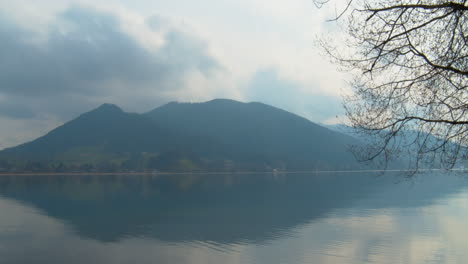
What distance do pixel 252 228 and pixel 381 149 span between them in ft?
97.3

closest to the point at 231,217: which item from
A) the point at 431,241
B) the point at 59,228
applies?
the point at 59,228

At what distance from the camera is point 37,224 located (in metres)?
39.9

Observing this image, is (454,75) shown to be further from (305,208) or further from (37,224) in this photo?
(305,208)

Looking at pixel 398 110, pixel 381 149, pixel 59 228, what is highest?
pixel 398 110

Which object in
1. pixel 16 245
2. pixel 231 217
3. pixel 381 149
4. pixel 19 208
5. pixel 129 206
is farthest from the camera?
pixel 129 206

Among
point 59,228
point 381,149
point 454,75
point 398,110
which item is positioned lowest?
point 59,228


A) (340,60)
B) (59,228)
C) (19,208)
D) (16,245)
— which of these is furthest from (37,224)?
(340,60)

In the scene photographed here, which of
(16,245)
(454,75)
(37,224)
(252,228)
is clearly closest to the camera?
(454,75)

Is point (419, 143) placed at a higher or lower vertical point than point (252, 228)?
higher

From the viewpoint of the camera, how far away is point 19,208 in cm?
5328

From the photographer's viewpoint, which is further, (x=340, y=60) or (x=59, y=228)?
(x=59, y=228)

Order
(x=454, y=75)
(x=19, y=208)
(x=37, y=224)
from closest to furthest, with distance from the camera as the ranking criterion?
(x=454, y=75)
(x=37, y=224)
(x=19, y=208)

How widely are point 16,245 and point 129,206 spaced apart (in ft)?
94.9

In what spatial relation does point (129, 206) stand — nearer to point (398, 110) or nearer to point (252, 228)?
point (252, 228)
